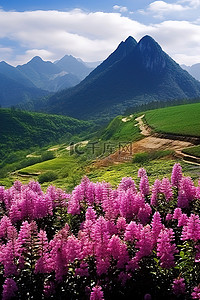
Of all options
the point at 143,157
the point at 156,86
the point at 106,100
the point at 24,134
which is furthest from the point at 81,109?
the point at 143,157

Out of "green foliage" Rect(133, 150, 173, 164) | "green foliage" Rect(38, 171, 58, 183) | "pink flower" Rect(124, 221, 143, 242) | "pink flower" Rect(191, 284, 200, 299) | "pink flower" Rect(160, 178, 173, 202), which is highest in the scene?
"pink flower" Rect(160, 178, 173, 202)

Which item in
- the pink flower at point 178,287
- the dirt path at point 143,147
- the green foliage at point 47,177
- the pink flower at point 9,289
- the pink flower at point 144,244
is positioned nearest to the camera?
the pink flower at point 178,287

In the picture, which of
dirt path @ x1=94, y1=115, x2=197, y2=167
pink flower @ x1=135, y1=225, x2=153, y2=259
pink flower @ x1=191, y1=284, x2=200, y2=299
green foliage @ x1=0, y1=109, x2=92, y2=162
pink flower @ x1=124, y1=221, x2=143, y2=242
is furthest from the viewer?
green foliage @ x1=0, y1=109, x2=92, y2=162

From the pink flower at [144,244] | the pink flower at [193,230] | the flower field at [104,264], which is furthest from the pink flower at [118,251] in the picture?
the pink flower at [193,230]

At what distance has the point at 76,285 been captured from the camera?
421 cm

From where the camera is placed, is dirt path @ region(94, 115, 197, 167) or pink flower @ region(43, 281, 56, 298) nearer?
pink flower @ region(43, 281, 56, 298)

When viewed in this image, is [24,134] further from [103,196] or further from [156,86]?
[156,86]

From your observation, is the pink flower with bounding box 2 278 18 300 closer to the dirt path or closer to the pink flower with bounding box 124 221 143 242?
the pink flower with bounding box 124 221 143 242

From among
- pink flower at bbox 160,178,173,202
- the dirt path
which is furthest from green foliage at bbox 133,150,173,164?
pink flower at bbox 160,178,173,202

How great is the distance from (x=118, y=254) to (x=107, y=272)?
31 cm

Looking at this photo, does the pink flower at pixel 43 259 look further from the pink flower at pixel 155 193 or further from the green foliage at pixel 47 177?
the green foliage at pixel 47 177

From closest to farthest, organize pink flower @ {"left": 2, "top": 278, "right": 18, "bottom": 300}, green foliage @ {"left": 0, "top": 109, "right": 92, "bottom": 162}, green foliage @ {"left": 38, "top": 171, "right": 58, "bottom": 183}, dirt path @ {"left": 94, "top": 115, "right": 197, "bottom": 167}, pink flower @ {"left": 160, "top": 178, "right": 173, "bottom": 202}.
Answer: pink flower @ {"left": 2, "top": 278, "right": 18, "bottom": 300}, pink flower @ {"left": 160, "top": 178, "right": 173, "bottom": 202}, dirt path @ {"left": 94, "top": 115, "right": 197, "bottom": 167}, green foliage @ {"left": 38, "top": 171, "right": 58, "bottom": 183}, green foliage @ {"left": 0, "top": 109, "right": 92, "bottom": 162}

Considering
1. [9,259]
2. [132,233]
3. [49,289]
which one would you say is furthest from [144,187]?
[9,259]

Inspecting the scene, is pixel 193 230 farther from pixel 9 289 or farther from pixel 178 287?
pixel 9 289
